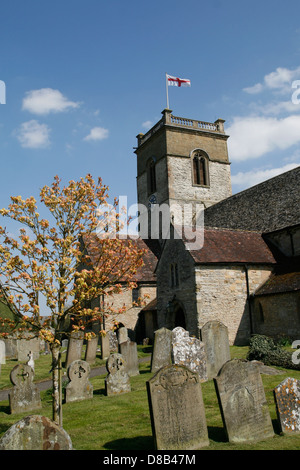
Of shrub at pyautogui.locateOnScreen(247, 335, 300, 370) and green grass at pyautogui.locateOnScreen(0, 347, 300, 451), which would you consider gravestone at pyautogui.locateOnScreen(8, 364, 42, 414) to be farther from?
shrub at pyautogui.locateOnScreen(247, 335, 300, 370)

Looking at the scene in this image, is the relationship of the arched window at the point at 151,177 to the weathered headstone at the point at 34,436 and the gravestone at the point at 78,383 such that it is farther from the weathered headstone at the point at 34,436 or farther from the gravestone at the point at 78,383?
the weathered headstone at the point at 34,436

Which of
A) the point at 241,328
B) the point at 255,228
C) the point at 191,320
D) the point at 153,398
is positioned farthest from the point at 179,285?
the point at 153,398

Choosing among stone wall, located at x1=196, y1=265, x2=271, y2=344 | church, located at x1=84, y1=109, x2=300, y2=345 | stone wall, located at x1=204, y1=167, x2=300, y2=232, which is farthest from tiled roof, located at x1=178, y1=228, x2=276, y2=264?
stone wall, located at x1=204, y1=167, x2=300, y2=232

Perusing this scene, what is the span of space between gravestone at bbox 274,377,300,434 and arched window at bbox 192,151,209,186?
102ft

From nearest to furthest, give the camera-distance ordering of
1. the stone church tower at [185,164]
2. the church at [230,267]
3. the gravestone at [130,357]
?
the gravestone at [130,357] < the church at [230,267] < the stone church tower at [185,164]

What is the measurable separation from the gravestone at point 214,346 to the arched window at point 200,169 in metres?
25.6

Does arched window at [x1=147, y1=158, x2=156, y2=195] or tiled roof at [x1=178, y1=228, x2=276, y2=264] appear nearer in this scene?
tiled roof at [x1=178, y1=228, x2=276, y2=264]

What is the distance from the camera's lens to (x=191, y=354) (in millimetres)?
12477

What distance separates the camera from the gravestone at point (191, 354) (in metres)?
12.4

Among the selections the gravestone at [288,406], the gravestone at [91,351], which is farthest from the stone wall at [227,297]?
the gravestone at [288,406]

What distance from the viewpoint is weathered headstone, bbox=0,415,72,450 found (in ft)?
15.8

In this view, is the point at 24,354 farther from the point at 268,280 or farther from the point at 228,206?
the point at 228,206

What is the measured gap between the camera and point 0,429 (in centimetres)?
916

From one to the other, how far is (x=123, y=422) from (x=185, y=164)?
3047cm
